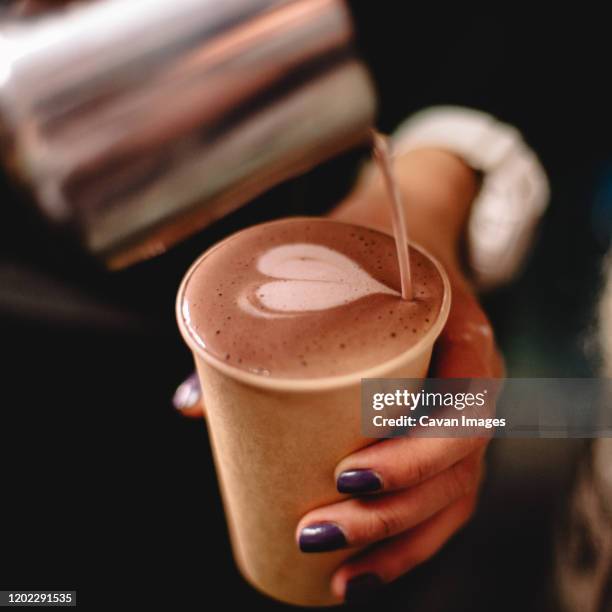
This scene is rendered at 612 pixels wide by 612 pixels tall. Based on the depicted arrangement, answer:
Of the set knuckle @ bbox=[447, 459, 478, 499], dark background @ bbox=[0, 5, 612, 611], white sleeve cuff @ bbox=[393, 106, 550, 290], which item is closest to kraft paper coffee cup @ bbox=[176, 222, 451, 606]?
knuckle @ bbox=[447, 459, 478, 499]

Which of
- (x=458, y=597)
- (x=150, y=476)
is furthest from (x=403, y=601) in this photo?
(x=150, y=476)

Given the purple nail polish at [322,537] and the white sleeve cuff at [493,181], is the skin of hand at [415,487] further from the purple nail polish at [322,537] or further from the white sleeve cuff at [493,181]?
the white sleeve cuff at [493,181]

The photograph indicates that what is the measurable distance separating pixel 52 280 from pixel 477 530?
0.93 metres

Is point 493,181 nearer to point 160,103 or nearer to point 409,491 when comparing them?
point 409,491

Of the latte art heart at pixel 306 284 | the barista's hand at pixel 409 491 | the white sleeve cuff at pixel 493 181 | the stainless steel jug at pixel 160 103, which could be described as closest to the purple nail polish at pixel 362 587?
the barista's hand at pixel 409 491

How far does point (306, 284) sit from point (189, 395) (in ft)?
1.05

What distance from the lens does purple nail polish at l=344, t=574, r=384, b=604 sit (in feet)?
2.25

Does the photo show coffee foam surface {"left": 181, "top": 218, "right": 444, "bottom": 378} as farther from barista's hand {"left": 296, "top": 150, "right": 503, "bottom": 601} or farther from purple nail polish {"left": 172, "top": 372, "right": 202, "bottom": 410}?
purple nail polish {"left": 172, "top": 372, "right": 202, "bottom": 410}

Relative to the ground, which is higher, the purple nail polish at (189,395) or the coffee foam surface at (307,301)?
the coffee foam surface at (307,301)

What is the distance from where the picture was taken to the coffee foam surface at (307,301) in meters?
0.53

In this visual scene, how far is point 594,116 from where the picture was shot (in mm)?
1268

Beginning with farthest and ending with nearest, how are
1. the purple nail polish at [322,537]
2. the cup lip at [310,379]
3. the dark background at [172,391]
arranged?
1. the dark background at [172,391]
2. the purple nail polish at [322,537]
3. the cup lip at [310,379]

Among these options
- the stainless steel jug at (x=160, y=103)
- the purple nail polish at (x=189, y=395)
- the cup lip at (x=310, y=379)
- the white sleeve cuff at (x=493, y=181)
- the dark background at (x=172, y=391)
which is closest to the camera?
the stainless steel jug at (x=160, y=103)

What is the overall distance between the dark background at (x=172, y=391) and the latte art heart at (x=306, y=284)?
0.27 metres
